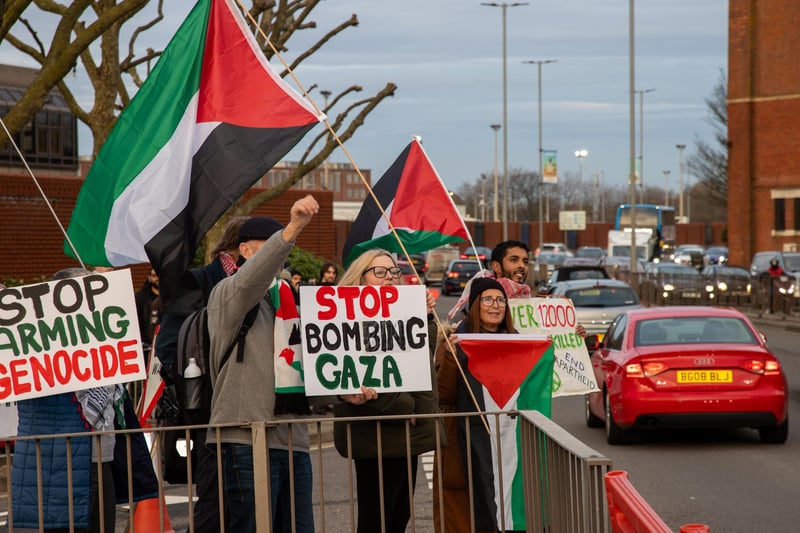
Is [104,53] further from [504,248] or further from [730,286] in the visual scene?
[730,286]

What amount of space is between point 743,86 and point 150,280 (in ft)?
174

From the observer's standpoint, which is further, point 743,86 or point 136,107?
point 743,86

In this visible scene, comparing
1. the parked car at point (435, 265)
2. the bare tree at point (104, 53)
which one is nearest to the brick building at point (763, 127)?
the parked car at point (435, 265)

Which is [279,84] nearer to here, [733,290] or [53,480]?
[53,480]

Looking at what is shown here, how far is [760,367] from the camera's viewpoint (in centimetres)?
1282

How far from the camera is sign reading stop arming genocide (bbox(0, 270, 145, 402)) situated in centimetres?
619

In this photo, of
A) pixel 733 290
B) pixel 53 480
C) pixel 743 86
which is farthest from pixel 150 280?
pixel 743 86

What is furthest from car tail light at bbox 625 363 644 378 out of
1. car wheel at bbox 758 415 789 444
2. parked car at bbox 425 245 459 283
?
parked car at bbox 425 245 459 283

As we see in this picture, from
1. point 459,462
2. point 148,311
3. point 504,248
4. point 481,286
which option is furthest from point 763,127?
point 459,462

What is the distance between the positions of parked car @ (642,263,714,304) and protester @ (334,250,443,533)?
36.2 meters

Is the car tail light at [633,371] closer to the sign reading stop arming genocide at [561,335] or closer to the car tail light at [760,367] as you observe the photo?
the car tail light at [760,367]

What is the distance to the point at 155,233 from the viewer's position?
273 inches

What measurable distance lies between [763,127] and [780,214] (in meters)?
4.14

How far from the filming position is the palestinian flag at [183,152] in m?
6.98
